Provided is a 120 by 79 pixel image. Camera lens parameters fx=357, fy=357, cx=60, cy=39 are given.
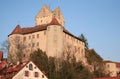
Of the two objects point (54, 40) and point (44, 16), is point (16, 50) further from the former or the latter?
point (44, 16)

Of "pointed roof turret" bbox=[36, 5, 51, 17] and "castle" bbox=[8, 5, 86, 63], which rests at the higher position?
"pointed roof turret" bbox=[36, 5, 51, 17]

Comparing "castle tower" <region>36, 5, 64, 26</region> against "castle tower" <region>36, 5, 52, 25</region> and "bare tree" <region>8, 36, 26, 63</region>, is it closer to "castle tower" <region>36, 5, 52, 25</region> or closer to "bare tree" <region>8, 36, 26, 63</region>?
"castle tower" <region>36, 5, 52, 25</region>

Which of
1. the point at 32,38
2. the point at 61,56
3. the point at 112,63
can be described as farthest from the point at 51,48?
the point at 112,63

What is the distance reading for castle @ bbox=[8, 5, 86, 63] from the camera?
10306 cm

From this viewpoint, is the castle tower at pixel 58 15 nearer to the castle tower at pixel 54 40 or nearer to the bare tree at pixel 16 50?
the castle tower at pixel 54 40

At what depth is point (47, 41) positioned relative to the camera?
4114 inches

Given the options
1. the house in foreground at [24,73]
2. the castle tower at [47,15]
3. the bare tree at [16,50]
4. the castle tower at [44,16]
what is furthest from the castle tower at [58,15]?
the house in foreground at [24,73]

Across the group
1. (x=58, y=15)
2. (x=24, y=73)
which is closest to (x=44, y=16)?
(x=58, y=15)

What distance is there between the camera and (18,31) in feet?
374

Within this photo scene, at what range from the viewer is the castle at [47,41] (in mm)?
103062

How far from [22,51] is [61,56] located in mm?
12530

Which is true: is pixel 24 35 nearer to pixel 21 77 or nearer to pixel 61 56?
pixel 61 56

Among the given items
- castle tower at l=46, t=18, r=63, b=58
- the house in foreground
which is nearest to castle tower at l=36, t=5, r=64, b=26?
castle tower at l=46, t=18, r=63, b=58

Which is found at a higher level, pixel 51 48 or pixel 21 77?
pixel 51 48
